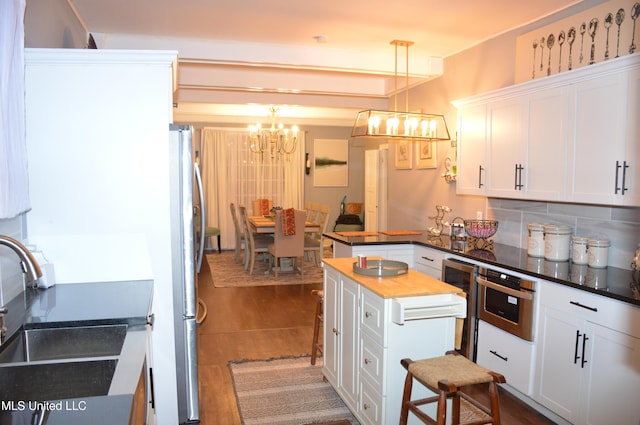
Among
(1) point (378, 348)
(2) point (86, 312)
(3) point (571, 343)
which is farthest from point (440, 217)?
(2) point (86, 312)

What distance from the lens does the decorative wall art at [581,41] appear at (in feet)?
10.2

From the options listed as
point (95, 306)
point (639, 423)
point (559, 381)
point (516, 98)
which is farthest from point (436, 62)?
point (95, 306)

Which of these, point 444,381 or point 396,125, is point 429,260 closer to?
point 396,125

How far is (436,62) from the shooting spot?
5.16 metres

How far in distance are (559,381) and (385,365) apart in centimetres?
110

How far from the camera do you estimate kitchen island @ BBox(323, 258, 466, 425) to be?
242 cm

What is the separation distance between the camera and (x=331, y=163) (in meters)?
10.4

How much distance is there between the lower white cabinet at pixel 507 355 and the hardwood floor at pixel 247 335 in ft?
0.57

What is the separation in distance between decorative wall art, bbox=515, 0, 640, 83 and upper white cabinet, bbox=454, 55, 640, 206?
347 millimetres

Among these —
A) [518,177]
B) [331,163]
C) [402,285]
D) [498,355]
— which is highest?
[331,163]

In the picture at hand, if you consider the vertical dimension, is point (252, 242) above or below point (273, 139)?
below

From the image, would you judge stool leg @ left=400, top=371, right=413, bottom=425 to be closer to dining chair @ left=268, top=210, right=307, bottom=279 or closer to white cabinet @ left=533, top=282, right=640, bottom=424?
white cabinet @ left=533, top=282, right=640, bottom=424

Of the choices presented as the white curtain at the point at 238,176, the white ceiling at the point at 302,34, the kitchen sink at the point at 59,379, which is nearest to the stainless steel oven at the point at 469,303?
the white ceiling at the point at 302,34

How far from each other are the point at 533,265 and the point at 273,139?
5219 millimetres
